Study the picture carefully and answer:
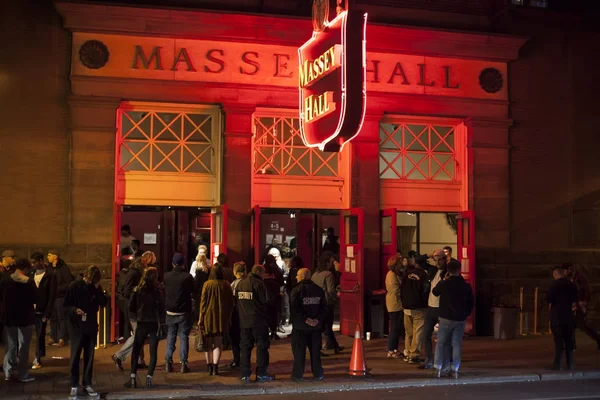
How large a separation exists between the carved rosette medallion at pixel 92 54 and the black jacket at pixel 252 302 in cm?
687

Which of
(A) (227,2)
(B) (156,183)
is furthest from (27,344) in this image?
(A) (227,2)

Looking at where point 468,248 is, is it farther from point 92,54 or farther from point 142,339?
point 92,54

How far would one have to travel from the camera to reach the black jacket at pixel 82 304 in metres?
11.0

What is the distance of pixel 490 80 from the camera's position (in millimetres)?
19078

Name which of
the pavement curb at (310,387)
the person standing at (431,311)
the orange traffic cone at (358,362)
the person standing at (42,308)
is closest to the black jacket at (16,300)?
the person standing at (42,308)

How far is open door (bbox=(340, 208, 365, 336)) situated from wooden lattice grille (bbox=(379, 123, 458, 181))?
5.39ft

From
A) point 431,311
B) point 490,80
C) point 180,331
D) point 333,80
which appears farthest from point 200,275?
point 490,80

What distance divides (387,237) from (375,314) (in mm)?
2118

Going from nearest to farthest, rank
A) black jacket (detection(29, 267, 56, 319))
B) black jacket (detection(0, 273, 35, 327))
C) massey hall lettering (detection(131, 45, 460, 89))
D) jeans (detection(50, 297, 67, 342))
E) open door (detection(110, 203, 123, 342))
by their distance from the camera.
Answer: black jacket (detection(0, 273, 35, 327)) < black jacket (detection(29, 267, 56, 319)) < jeans (detection(50, 297, 67, 342)) < open door (detection(110, 203, 123, 342)) < massey hall lettering (detection(131, 45, 460, 89))

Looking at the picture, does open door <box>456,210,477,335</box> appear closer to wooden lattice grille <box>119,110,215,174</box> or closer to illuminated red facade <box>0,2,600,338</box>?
illuminated red facade <box>0,2,600,338</box>

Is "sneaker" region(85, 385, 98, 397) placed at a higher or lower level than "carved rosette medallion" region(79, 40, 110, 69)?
lower

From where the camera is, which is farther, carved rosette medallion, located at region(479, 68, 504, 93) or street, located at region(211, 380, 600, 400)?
carved rosette medallion, located at region(479, 68, 504, 93)

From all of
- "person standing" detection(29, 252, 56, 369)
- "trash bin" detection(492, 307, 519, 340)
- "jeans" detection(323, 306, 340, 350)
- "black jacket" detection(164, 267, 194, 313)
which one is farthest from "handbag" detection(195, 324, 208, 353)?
"trash bin" detection(492, 307, 519, 340)

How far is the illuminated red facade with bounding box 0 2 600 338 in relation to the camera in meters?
16.6
